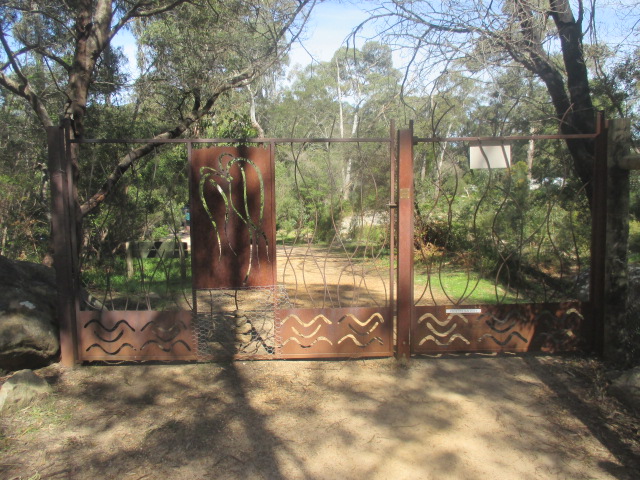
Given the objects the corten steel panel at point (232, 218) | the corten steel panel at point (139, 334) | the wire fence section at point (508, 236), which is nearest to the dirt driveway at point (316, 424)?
the corten steel panel at point (139, 334)

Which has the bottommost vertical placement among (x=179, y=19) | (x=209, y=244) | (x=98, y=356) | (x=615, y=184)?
(x=98, y=356)

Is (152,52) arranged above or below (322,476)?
above

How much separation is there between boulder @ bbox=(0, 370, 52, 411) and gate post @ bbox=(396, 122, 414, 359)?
284 centimetres

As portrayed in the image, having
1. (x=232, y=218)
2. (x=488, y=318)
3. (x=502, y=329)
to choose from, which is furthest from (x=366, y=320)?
(x=232, y=218)

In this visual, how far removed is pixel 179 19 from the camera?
8852mm

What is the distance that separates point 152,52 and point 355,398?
11484mm

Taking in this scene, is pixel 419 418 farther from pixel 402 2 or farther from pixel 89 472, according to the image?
pixel 402 2

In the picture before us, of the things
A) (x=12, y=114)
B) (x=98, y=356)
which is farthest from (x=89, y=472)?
(x=12, y=114)

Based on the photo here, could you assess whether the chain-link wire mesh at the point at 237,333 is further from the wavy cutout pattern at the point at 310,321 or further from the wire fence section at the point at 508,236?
the wire fence section at the point at 508,236

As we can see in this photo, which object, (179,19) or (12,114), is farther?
(12,114)

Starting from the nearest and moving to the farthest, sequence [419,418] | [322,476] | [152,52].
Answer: [322,476] < [419,418] < [152,52]

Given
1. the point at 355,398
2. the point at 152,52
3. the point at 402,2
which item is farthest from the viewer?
the point at 152,52

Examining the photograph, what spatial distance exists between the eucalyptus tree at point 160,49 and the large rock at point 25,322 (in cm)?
140

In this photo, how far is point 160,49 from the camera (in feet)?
35.7
